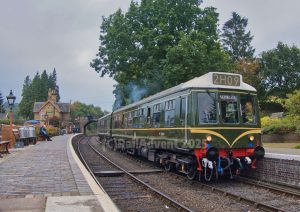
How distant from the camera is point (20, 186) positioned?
33.8 ft

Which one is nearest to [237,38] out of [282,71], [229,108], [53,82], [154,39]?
[282,71]

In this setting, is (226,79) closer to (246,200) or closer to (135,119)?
(246,200)

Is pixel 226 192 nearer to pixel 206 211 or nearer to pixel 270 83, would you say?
pixel 206 211

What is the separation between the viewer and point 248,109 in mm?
13469

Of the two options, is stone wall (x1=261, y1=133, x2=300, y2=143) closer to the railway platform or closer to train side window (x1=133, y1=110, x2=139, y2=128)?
train side window (x1=133, y1=110, x2=139, y2=128)

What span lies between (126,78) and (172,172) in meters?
21.6

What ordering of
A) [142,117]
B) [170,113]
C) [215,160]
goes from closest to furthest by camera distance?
[215,160]
[170,113]
[142,117]

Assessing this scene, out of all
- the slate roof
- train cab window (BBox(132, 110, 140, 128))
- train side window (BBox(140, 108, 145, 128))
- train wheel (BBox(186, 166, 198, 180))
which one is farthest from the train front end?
the slate roof

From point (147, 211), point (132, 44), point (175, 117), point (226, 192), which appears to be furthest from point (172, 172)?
point (132, 44)

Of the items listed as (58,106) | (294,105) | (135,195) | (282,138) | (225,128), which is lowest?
(135,195)

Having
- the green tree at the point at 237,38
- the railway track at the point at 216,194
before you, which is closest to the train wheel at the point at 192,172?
the railway track at the point at 216,194

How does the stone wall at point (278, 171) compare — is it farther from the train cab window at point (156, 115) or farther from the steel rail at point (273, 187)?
the train cab window at point (156, 115)

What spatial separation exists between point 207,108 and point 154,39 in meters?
20.9

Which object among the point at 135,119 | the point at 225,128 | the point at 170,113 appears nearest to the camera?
the point at 225,128
